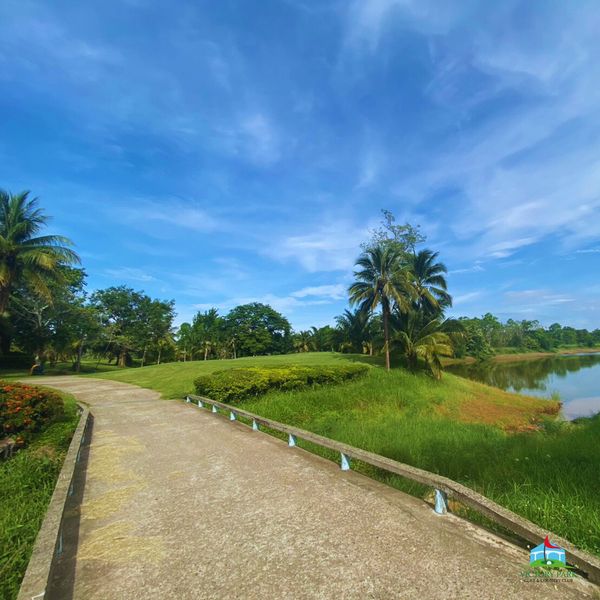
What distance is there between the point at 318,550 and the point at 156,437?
5.59m

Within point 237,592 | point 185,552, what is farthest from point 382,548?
point 185,552

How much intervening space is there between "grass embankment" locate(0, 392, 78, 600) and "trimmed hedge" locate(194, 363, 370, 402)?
4.45 meters

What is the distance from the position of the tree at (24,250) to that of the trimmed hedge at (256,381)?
13242mm

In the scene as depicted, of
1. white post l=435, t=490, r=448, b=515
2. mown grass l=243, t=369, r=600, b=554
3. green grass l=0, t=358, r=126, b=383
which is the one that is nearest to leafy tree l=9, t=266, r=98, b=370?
green grass l=0, t=358, r=126, b=383

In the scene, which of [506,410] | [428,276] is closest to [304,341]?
[428,276]

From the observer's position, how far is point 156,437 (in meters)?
7.38

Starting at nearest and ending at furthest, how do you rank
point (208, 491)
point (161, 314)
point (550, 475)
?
point (208, 491) < point (550, 475) < point (161, 314)

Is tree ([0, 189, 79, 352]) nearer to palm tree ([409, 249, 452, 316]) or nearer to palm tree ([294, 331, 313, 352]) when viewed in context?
palm tree ([409, 249, 452, 316])

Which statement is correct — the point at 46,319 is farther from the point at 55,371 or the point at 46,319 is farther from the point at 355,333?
the point at 355,333

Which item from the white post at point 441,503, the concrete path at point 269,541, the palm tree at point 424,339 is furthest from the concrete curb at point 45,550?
the palm tree at point 424,339

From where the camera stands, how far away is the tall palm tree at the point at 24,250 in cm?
1877

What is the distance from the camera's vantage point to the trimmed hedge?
1138 centimetres

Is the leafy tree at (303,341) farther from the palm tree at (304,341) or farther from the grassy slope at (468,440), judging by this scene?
the grassy slope at (468,440)

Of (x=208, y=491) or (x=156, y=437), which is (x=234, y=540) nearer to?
(x=208, y=491)
